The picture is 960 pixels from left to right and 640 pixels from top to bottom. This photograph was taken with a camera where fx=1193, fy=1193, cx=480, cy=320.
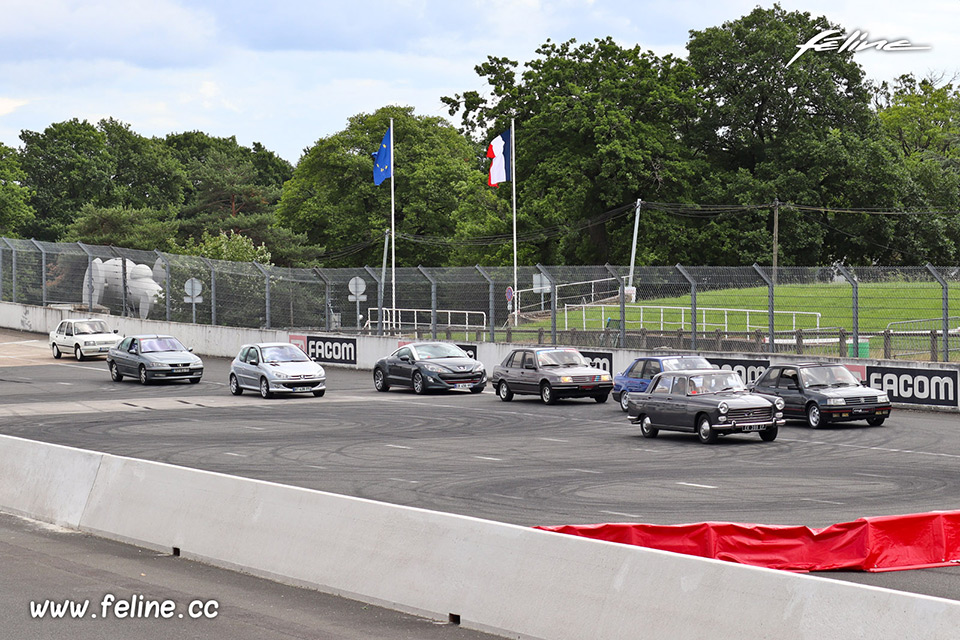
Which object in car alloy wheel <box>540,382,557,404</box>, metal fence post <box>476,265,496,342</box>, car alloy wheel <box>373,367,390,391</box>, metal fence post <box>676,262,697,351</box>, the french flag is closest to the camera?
car alloy wheel <box>540,382,557,404</box>

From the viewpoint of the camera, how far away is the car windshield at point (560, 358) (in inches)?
1180

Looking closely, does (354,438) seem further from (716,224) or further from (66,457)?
(716,224)

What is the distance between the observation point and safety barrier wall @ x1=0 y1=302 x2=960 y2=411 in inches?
1048

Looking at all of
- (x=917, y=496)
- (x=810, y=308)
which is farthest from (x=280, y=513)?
(x=810, y=308)

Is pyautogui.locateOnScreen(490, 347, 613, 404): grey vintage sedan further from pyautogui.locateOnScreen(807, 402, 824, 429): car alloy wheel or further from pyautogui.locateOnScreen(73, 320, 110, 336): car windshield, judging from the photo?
pyautogui.locateOnScreen(73, 320, 110, 336): car windshield

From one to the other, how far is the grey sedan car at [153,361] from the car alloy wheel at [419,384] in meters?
7.02

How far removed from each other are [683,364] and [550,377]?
3.48 m

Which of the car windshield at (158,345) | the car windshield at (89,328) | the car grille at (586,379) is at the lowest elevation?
the car grille at (586,379)

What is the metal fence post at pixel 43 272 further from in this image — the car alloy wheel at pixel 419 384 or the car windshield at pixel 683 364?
Result: the car windshield at pixel 683 364

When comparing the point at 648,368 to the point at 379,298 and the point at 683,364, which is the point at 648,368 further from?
the point at 379,298

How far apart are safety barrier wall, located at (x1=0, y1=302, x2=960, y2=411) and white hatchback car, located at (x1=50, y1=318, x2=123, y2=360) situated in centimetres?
405

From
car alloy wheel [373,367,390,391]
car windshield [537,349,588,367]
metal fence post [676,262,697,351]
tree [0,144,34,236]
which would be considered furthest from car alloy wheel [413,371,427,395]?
tree [0,144,34,236]

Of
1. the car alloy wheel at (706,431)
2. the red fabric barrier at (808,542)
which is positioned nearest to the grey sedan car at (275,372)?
the car alloy wheel at (706,431)

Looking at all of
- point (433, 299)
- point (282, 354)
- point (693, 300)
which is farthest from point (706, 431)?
point (433, 299)
